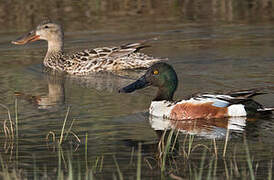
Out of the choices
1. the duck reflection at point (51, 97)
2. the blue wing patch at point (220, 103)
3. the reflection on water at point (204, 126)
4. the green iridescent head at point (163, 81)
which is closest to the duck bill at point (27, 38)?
the duck reflection at point (51, 97)

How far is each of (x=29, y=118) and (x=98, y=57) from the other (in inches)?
162

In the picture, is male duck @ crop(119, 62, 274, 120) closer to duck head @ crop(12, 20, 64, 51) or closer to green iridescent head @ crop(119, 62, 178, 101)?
green iridescent head @ crop(119, 62, 178, 101)

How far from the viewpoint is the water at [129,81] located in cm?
789

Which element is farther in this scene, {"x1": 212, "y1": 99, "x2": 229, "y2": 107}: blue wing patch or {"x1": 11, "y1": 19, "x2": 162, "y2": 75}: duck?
{"x1": 11, "y1": 19, "x2": 162, "y2": 75}: duck

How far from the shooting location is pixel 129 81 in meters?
12.6

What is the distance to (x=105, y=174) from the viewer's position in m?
6.87

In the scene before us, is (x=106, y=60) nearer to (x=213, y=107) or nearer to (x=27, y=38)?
(x=27, y=38)

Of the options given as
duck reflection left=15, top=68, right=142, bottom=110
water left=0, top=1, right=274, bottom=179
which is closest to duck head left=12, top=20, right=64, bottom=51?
water left=0, top=1, right=274, bottom=179

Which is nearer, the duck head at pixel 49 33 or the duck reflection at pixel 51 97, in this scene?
the duck reflection at pixel 51 97

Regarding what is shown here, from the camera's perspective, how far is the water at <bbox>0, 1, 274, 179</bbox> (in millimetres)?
7887

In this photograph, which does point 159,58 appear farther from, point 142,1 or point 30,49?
point 142,1

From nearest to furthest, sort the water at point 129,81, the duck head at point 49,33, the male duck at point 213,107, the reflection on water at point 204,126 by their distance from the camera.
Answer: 1. the water at point 129,81
2. the reflection on water at point 204,126
3. the male duck at point 213,107
4. the duck head at point 49,33

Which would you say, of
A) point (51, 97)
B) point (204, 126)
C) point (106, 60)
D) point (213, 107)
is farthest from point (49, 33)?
point (204, 126)

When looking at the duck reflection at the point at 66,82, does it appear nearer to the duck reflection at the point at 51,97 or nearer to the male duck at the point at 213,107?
the duck reflection at the point at 51,97
